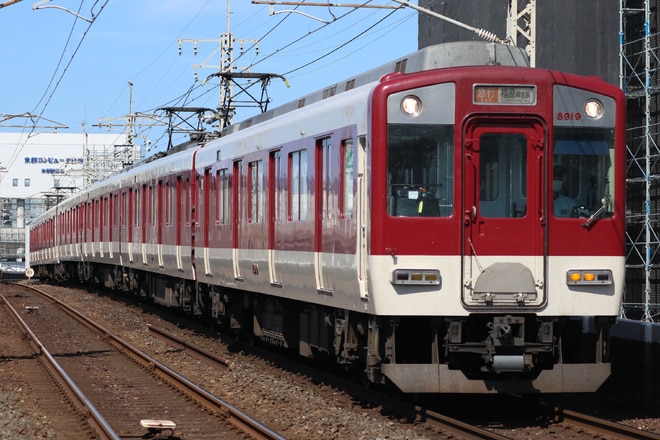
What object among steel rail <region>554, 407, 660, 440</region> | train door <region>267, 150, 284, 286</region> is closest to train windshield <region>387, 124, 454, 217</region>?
steel rail <region>554, 407, 660, 440</region>

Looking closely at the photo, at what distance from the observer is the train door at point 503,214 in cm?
969

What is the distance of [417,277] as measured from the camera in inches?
380

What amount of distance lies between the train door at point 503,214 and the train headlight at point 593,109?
49cm

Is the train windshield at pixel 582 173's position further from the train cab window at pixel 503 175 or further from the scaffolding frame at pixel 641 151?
the scaffolding frame at pixel 641 151

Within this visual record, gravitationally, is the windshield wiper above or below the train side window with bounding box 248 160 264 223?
below

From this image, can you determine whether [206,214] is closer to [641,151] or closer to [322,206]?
[322,206]

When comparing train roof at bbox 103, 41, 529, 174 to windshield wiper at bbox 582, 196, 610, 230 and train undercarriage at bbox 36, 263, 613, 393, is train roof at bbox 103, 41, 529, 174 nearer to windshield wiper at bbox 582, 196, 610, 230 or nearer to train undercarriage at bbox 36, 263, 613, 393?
windshield wiper at bbox 582, 196, 610, 230

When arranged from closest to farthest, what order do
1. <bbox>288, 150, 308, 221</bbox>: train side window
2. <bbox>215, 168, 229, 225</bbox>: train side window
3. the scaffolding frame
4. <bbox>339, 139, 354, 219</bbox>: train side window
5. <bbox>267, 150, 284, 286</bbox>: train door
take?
<bbox>339, 139, 354, 219</bbox>: train side window, <bbox>288, 150, 308, 221</bbox>: train side window, <bbox>267, 150, 284, 286</bbox>: train door, <bbox>215, 168, 229, 225</bbox>: train side window, the scaffolding frame

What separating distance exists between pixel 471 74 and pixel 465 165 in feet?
2.69

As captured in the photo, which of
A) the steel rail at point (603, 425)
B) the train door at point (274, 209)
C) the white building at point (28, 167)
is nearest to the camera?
the steel rail at point (603, 425)

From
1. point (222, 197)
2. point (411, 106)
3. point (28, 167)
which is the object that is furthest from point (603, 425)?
point (28, 167)

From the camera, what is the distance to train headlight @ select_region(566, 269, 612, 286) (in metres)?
9.81

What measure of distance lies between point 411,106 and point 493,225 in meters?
1.25

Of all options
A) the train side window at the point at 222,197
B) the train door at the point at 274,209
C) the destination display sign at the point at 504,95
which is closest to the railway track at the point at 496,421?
the train door at the point at 274,209
